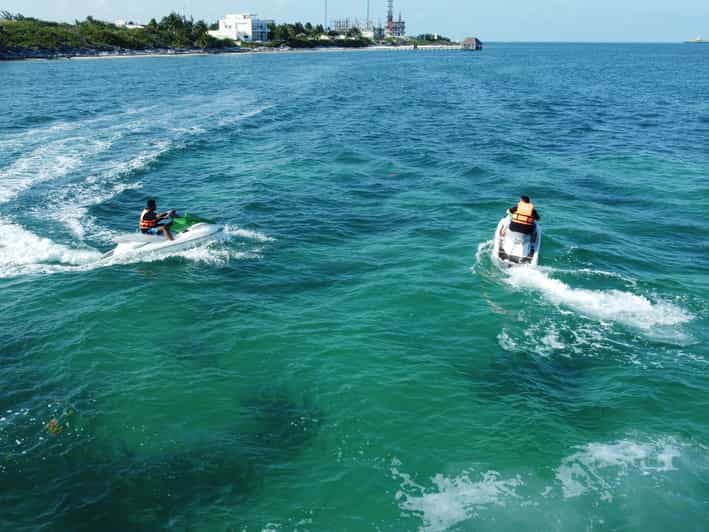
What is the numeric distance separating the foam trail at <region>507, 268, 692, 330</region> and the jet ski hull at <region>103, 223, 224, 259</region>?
13.0 m

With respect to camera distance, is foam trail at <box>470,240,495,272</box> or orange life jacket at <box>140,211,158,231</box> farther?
orange life jacket at <box>140,211,158,231</box>

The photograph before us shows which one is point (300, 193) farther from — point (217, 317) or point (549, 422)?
point (549, 422)

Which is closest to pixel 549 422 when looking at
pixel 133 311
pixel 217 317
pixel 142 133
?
pixel 217 317

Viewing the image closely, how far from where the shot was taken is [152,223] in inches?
944

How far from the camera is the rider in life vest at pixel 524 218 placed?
2181 centimetres

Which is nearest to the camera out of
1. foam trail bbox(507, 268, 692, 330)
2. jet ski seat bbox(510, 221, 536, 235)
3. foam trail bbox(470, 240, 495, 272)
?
foam trail bbox(507, 268, 692, 330)

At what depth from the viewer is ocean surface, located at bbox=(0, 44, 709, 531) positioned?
12.3 m

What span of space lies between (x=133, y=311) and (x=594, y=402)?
48.4 ft

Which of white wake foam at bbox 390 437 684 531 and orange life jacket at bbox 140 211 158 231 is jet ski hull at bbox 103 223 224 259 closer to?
orange life jacket at bbox 140 211 158 231

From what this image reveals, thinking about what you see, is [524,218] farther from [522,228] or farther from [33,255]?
[33,255]

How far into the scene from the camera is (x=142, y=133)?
49156 millimetres

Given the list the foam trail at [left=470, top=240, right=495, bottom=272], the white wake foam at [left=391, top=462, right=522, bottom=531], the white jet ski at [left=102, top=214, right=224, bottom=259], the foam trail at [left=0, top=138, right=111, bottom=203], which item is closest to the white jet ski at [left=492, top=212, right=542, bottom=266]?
the foam trail at [left=470, top=240, right=495, bottom=272]

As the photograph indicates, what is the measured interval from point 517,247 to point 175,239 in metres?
14.0

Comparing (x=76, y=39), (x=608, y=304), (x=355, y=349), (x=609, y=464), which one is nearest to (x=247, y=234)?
(x=355, y=349)
